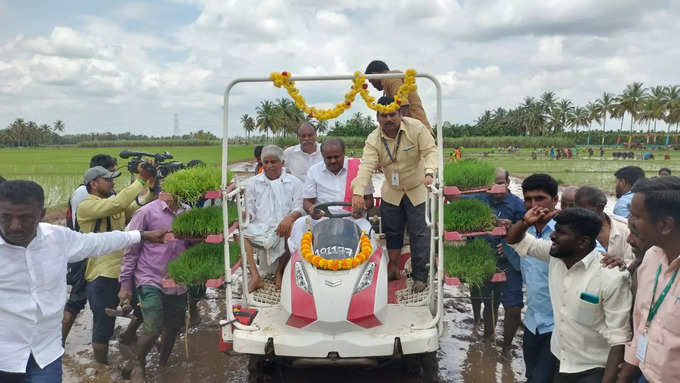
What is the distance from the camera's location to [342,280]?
12.2 feet

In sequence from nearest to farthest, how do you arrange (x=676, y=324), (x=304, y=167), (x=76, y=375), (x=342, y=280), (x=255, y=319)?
(x=676, y=324) < (x=342, y=280) < (x=255, y=319) < (x=76, y=375) < (x=304, y=167)

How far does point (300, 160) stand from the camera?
648cm

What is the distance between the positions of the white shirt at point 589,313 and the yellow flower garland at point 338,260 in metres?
1.49

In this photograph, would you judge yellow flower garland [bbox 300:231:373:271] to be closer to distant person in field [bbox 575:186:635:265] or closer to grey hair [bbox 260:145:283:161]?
grey hair [bbox 260:145:283:161]

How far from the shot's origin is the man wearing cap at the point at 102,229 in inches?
179

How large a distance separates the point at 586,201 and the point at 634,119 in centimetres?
7835

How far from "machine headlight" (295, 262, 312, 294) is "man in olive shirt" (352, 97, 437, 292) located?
978mm

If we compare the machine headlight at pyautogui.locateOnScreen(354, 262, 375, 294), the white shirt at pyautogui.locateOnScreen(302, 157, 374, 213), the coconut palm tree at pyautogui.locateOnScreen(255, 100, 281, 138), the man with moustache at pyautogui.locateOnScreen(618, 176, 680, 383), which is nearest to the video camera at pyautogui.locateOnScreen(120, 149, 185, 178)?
the white shirt at pyautogui.locateOnScreen(302, 157, 374, 213)

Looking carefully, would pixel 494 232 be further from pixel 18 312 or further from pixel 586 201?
pixel 18 312

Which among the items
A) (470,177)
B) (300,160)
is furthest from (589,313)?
(300,160)

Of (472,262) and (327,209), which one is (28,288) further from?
(472,262)

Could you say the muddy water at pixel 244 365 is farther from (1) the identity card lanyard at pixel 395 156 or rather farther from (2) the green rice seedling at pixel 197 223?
(1) the identity card lanyard at pixel 395 156

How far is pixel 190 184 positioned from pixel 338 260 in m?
1.69

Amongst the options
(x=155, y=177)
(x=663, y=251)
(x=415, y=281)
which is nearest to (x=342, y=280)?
(x=415, y=281)
